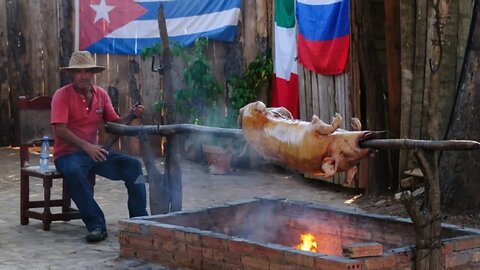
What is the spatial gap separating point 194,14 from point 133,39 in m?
1.24

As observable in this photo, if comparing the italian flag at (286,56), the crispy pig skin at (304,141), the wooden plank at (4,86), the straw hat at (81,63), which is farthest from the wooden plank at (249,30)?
the crispy pig skin at (304,141)

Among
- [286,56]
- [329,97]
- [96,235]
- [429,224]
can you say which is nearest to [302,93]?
[286,56]

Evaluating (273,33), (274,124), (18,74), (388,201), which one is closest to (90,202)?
(274,124)

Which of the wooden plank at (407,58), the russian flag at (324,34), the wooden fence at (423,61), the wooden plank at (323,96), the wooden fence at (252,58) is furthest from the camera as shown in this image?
the wooden plank at (323,96)

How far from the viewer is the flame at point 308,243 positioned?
6766 mm

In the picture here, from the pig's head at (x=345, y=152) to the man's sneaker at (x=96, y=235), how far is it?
2864mm

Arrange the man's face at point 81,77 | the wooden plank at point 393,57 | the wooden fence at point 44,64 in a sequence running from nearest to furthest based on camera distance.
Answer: the man's face at point 81,77 < the wooden plank at point 393,57 < the wooden fence at point 44,64

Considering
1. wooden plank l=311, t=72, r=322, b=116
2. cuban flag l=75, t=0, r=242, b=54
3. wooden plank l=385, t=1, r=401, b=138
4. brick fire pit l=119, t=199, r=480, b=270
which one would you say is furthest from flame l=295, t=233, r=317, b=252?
cuban flag l=75, t=0, r=242, b=54

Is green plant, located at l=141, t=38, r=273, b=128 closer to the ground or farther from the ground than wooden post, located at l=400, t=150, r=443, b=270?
farther from the ground

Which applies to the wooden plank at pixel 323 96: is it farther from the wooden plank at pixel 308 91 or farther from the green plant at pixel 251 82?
the green plant at pixel 251 82

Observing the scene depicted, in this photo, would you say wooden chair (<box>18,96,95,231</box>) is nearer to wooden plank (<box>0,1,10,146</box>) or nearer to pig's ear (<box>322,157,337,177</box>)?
pig's ear (<box>322,157,337,177</box>)

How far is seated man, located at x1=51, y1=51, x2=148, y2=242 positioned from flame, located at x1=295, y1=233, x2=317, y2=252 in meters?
1.89

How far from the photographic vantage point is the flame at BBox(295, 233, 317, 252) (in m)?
6.77

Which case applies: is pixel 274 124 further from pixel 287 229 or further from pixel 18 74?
pixel 18 74
